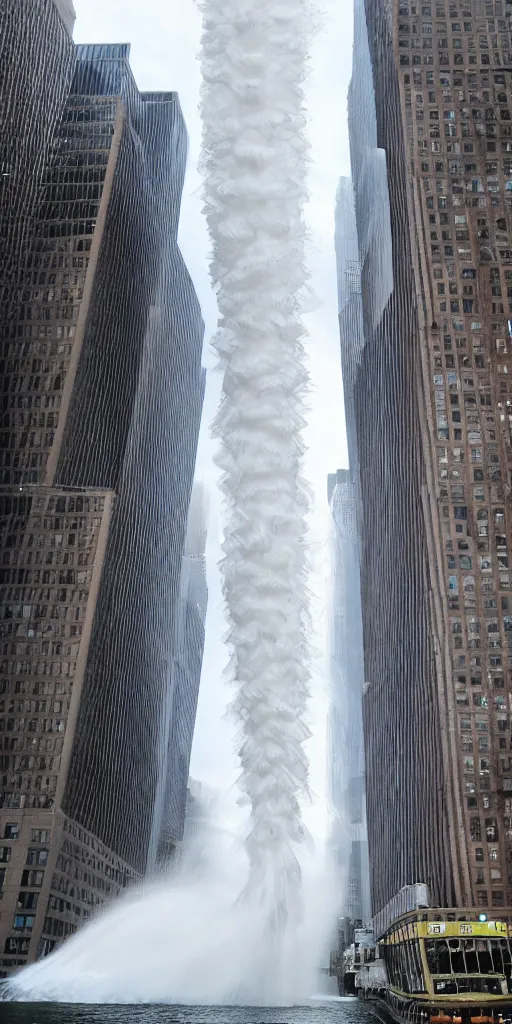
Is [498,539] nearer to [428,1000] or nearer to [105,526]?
[105,526]

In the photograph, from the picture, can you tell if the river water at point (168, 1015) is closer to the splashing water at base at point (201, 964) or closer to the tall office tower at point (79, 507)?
the splashing water at base at point (201, 964)

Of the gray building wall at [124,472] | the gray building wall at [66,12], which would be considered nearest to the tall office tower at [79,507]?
the gray building wall at [124,472]

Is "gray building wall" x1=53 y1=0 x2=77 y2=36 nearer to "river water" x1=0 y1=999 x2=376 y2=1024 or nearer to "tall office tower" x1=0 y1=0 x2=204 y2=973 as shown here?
"tall office tower" x1=0 y1=0 x2=204 y2=973

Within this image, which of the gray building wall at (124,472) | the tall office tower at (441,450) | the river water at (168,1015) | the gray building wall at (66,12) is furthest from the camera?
the gray building wall at (66,12)

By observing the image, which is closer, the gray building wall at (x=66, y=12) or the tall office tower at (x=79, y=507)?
the tall office tower at (x=79, y=507)

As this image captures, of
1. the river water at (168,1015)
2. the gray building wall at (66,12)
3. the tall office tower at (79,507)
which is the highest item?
the gray building wall at (66,12)

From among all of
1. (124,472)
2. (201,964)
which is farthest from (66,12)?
(201,964)

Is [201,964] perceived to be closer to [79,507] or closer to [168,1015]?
[168,1015]
